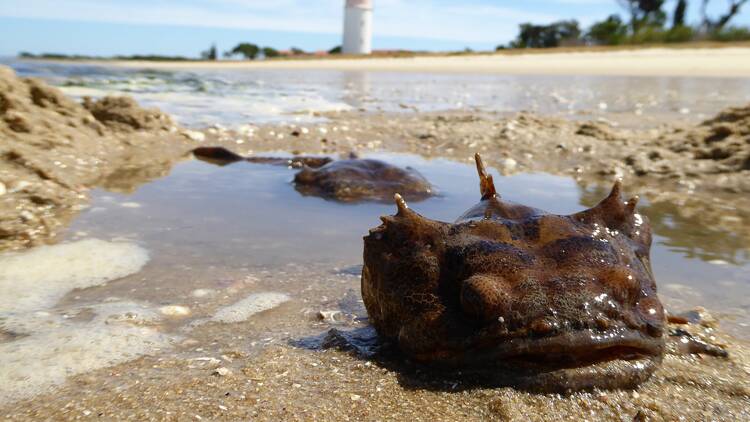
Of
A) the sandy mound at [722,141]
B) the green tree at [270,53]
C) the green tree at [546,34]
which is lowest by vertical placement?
the green tree at [270,53]

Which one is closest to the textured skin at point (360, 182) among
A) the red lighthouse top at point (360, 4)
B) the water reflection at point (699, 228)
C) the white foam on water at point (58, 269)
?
the water reflection at point (699, 228)

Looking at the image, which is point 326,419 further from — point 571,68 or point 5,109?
point 571,68

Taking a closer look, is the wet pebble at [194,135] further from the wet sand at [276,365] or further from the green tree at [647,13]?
the green tree at [647,13]

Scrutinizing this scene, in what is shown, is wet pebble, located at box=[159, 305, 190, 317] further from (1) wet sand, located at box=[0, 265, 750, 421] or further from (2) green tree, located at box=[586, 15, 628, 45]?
(2) green tree, located at box=[586, 15, 628, 45]

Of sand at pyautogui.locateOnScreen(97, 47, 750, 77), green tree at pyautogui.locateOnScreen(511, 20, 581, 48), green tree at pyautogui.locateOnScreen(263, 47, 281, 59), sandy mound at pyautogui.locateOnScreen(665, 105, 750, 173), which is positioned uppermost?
green tree at pyautogui.locateOnScreen(511, 20, 581, 48)

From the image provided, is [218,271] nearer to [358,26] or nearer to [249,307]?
[249,307]

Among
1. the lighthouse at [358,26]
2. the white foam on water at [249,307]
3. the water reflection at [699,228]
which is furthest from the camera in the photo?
the lighthouse at [358,26]

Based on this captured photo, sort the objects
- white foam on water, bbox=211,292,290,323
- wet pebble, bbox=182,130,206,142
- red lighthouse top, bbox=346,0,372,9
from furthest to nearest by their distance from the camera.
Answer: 1. red lighthouse top, bbox=346,0,372,9
2. wet pebble, bbox=182,130,206,142
3. white foam on water, bbox=211,292,290,323

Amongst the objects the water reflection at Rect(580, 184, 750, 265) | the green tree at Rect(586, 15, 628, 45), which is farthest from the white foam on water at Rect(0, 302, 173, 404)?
the green tree at Rect(586, 15, 628, 45)
